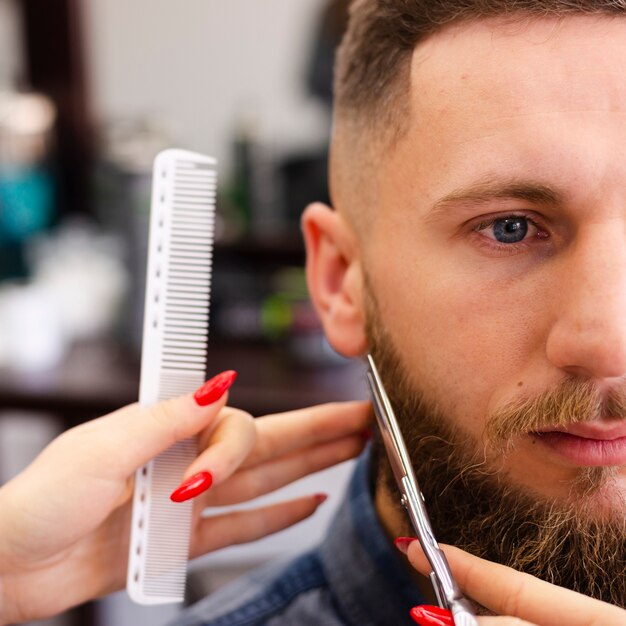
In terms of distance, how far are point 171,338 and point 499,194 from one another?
379mm

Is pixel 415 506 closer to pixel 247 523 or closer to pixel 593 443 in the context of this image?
pixel 593 443

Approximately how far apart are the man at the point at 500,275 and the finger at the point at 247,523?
0.13 meters

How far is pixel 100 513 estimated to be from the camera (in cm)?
97

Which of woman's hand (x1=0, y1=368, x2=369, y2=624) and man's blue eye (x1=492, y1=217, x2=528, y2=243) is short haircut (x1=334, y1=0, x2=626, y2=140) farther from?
woman's hand (x1=0, y1=368, x2=369, y2=624)

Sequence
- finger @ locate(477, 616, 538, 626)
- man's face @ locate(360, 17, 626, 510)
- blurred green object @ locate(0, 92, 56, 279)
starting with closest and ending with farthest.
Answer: finger @ locate(477, 616, 538, 626) → man's face @ locate(360, 17, 626, 510) → blurred green object @ locate(0, 92, 56, 279)

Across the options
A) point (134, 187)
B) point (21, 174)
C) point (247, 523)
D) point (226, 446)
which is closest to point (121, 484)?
point (226, 446)

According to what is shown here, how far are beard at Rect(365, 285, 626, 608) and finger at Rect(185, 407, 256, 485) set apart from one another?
0.63 ft

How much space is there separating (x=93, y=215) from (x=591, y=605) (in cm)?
221

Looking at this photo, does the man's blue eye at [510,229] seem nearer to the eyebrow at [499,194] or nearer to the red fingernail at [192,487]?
the eyebrow at [499,194]

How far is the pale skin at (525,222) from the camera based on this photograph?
2.63 feet

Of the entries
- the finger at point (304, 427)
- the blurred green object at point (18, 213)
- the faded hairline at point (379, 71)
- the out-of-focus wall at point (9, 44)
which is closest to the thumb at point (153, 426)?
the finger at point (304, 427)

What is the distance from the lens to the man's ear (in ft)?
3.56

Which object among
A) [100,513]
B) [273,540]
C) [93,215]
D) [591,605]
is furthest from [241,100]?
[591,605]

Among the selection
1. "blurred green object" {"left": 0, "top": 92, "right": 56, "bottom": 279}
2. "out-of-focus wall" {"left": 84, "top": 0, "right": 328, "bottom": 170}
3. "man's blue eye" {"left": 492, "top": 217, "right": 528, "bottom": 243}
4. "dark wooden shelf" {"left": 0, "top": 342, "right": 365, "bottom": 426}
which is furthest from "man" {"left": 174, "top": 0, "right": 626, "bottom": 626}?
"blurred green object" {"left": 0, "top": 92, "right": 56, "bottom": 279}
